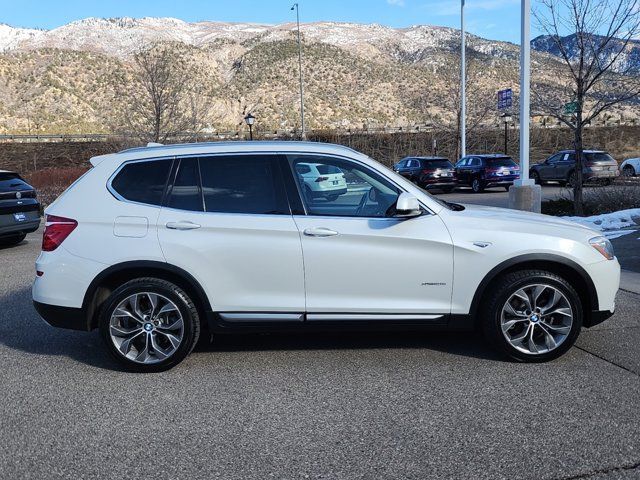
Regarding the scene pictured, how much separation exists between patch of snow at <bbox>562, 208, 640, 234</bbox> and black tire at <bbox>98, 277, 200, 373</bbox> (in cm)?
907

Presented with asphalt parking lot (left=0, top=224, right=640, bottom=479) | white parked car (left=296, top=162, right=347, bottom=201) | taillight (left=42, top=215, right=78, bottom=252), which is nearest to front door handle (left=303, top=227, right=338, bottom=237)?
white parked car (left=296, top=162, right=347, bottom=201)

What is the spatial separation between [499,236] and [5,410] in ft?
12.4

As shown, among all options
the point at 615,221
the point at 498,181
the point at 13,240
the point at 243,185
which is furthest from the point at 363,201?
the point at 498,181

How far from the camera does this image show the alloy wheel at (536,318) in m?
4.62

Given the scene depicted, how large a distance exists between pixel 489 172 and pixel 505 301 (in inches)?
854

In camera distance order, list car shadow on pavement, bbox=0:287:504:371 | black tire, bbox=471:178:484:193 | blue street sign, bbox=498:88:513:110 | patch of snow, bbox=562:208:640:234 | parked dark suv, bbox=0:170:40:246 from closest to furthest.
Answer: car shadow on pavement, bbox=0:287:504:371
parked dark suv, bbox=0:170:40:246
patch of snow, bbox=562:208:640:234
blue street sign, bbox=498:88:513:110
black tire, bbox=471:178:484:193

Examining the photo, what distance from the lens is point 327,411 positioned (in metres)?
3.93

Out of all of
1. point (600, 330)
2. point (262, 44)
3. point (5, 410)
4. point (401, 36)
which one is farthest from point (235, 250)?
point (401, 36)

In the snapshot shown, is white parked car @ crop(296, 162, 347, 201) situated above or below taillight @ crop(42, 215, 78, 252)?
above

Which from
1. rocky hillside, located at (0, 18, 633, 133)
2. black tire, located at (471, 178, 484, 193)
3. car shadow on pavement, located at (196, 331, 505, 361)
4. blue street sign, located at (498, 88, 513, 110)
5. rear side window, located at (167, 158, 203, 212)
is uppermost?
rocky hillside, located at (0, 18, 633, 133)

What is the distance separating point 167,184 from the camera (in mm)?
4766

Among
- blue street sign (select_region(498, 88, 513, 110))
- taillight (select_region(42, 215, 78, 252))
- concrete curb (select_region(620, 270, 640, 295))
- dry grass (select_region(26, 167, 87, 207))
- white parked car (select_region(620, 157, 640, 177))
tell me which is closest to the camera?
taillight (select_region(42, 215, 78, 252))

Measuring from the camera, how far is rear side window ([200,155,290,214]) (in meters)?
4.67

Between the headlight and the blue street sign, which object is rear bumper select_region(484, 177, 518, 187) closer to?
the blue street sign
